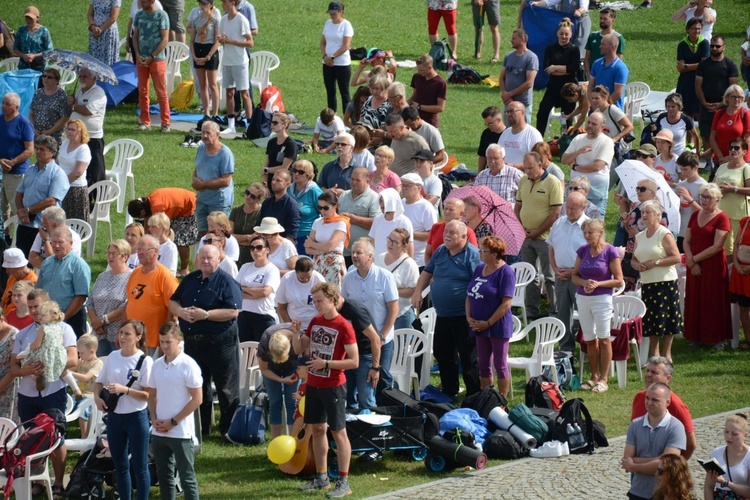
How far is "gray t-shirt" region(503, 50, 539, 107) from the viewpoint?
693 inches

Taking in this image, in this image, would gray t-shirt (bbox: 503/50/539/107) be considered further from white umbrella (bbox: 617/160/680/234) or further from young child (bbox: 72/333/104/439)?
young child (bbox: 72/333/104/439)

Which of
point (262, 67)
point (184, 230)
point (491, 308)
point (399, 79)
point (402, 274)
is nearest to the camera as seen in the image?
point (491, 308)

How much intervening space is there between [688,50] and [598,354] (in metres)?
7.65

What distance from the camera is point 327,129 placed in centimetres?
1719

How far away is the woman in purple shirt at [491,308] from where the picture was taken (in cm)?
1149

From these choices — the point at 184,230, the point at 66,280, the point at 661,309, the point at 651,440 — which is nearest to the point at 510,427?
the point at 651,440

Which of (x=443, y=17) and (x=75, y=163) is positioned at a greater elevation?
(x=443, y=17)

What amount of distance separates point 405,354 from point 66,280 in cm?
326

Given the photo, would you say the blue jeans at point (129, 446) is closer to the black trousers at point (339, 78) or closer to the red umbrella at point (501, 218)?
the red umbrella at point (501, 218)

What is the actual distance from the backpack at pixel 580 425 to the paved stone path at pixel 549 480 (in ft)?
0.26

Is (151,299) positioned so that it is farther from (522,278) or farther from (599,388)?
(599,388)

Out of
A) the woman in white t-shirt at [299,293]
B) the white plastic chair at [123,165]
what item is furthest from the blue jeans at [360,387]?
the white plastic chair at [123,165]

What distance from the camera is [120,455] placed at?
1005 centimetres

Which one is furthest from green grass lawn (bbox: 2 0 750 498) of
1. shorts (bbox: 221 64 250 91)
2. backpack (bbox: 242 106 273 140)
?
shorts (bbox: 221 64 250 91)
